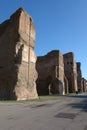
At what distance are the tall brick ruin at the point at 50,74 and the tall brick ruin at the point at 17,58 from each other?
18.5 metres

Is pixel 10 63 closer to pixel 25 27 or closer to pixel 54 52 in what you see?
pixel 25 27

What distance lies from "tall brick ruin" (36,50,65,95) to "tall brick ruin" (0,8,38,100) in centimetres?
1850

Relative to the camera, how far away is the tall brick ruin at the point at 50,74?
44781 mm

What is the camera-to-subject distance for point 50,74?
1817 inches

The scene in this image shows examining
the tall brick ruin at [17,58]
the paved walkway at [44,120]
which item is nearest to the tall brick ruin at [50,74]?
the tall brick ruin at [17,58]

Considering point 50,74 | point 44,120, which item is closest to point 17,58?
point 44,120

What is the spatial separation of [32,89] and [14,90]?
4.55 metres

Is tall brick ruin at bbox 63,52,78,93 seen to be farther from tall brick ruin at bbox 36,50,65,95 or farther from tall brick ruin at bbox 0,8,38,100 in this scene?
tall brick ruin at bbox 0,8,38,100

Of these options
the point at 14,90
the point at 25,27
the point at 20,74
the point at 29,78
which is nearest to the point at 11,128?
the point at 14,90

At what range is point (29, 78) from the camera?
2539 centimetres

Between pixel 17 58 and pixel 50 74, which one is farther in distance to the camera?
pixel 50 74

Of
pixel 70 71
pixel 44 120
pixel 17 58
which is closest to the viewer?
pixel 44 120

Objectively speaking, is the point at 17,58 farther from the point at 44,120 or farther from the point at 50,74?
the point at 50,74

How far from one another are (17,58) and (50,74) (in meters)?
23.8
